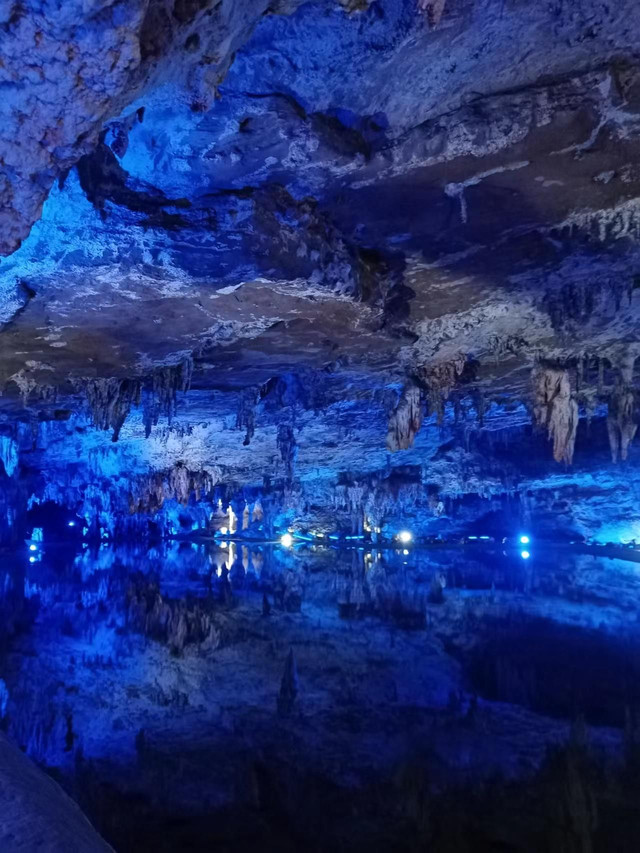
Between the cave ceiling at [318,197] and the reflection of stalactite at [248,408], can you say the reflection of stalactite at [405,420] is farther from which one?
the reflection of stalactite at [248,408]

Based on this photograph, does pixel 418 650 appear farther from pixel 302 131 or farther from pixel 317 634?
pixel 302 131

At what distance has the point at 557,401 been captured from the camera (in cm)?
1097

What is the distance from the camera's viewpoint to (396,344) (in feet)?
32.4

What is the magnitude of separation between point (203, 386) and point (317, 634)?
5.68 m

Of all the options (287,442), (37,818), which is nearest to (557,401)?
(287,442)

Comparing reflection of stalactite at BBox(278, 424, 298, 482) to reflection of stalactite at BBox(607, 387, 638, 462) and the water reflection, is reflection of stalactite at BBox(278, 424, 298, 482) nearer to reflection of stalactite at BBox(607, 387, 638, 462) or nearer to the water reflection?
the water reflection

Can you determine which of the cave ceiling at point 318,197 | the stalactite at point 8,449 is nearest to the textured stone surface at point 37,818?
the cave ceiling at point 318,197

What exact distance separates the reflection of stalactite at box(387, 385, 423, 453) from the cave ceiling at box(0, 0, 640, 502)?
17 centimetres

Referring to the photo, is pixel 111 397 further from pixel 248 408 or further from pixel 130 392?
pixel 248 408

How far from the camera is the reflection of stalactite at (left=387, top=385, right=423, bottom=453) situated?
12.1 meters

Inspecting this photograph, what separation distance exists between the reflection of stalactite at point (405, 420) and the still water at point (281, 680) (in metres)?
3.40

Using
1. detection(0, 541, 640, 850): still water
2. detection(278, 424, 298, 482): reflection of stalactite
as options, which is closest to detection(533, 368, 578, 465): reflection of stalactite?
detection(0, 541, 640, 850): still water

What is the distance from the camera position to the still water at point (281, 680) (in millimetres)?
4613

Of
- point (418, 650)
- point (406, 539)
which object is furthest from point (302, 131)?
point (406, 539)
